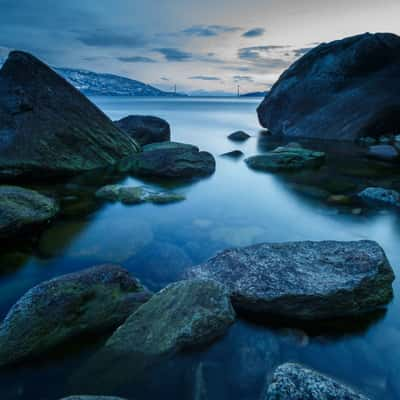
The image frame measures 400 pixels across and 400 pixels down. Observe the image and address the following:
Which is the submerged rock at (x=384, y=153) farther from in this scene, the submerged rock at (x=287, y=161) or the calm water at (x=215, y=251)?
the submerged rock at (x=287, y=161)

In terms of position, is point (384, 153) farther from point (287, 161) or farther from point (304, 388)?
point (304, 388)

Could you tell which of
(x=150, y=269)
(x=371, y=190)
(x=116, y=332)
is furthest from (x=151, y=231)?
(x=371, y=190)

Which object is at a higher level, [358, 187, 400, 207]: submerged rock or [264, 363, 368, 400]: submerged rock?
[264, 363, 368, 400]: submerged rock

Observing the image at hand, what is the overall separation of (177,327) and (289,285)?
1.46 meters

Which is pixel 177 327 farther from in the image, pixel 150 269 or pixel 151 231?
pixel 151 231

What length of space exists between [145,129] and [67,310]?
48.2ft

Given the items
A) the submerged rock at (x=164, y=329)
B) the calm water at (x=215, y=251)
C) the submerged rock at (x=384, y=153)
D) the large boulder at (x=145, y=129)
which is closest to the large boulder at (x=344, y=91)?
the submerged rock at (x=384, y=153)

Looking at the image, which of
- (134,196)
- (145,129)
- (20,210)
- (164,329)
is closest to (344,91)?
(145,129)

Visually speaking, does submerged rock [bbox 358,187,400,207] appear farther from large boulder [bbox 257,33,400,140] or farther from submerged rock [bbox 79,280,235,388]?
large boulder [bbox 257,33,400,140]

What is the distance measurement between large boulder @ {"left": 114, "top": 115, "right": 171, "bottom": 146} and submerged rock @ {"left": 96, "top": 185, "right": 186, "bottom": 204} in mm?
8603

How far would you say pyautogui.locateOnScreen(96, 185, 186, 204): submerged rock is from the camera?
8055mm

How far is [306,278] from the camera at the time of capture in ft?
12.8

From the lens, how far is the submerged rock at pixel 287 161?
40.4 ft

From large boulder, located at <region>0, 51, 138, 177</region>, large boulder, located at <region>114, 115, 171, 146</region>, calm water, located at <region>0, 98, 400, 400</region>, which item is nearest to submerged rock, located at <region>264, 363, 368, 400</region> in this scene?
calm water, located at <region>0, 98, 400, 400</region>
